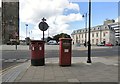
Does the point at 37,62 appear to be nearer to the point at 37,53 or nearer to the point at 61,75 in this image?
the point at 37,53

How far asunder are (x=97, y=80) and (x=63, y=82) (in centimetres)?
135

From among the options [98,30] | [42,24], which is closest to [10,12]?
[98,30]

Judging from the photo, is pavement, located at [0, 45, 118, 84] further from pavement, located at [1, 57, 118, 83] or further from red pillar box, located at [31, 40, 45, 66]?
red pillar box, located at [31, 40, 45, 66]

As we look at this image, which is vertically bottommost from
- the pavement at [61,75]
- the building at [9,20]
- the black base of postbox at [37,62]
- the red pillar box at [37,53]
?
the pavement at [61,75]

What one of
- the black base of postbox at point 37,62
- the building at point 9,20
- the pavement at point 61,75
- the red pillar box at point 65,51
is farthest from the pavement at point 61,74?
the building at point 9,20

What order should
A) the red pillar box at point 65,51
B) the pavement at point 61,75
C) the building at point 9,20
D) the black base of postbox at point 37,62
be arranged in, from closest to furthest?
the pavement at point 61,75 → the red pillar box at point 65,51 → the black base of postbox at point 37,62 → the building at point 9,20

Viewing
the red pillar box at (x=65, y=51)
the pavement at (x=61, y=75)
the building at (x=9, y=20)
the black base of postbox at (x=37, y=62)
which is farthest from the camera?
the building at (x=9, y=20)

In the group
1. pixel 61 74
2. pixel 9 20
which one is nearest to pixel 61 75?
pixel 61 74

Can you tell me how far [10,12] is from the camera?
122 meters

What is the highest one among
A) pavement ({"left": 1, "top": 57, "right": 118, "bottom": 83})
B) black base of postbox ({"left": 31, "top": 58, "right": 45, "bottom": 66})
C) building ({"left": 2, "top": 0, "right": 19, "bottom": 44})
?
building ({"left": 2, "top": 0, "right": 19, "bottom": 44})

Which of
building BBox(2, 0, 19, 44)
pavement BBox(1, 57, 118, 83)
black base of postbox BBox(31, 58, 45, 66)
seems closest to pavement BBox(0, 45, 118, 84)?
pavement BBox(1, 57, 118, 83)

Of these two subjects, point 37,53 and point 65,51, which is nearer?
point 65,51

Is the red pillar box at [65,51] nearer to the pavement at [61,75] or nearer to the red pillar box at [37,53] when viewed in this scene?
the red pillar box at [37,53]

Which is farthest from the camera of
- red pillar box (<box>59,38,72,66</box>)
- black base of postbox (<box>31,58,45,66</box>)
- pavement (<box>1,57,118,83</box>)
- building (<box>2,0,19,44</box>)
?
building (<box>2,0,19,44</box>)
